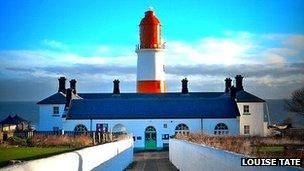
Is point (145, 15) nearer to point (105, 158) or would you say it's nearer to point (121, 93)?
point (121, 93)

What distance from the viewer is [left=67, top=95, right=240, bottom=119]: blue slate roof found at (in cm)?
4762

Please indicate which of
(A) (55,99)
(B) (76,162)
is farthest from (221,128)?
(B) (76,162)

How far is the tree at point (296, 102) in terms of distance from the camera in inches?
1706

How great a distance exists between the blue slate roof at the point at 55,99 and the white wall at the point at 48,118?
1.21 feet

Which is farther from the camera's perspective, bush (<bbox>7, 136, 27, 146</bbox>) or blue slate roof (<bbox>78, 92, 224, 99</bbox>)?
blue slate roof (<bbox>78, 92, 224, 99</bbox>)

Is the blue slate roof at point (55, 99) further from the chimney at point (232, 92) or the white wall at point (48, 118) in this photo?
the chimney at point (232, 92)

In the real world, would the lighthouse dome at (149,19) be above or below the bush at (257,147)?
above

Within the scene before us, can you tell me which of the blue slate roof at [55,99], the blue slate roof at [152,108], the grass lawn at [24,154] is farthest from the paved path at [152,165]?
the blue slate roof at [55,99]

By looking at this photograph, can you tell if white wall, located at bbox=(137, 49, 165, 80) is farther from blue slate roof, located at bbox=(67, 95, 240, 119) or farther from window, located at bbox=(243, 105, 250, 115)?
window, located at bbox=(243, 105, 250, 115)

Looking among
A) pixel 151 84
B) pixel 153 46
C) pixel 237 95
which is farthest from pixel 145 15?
pixel 237 95

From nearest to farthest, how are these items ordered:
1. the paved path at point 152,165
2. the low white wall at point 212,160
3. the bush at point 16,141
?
the low white wall at point 212,160 < the paved path at point 152,165 < the bush at point 16,141

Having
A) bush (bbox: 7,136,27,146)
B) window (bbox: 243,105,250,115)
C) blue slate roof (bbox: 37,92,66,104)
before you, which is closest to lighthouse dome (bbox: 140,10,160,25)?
blue slate roof (bbox: 37,92,66,104)

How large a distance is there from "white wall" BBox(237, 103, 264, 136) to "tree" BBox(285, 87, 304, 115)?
2.49 metres

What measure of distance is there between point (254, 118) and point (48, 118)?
60.3ft
